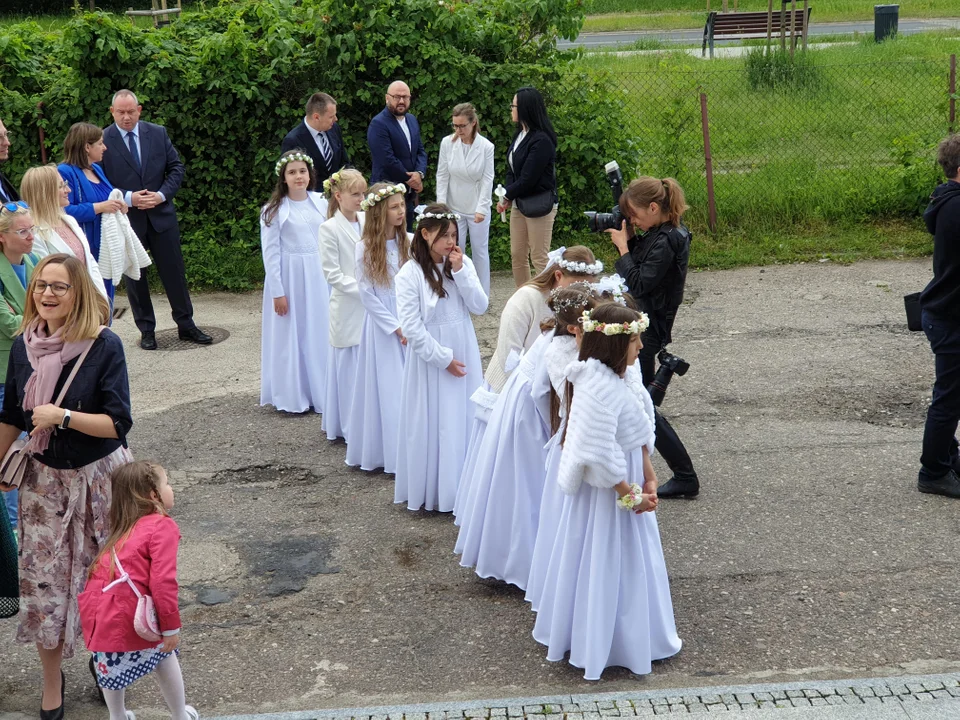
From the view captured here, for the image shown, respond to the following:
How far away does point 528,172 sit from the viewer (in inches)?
387

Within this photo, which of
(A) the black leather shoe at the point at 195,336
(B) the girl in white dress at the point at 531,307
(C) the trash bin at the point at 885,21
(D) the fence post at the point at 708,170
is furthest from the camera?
(C) the trash bin at the point at 885,21

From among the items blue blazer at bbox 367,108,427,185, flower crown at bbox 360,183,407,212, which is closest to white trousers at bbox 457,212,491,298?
blue blazer at bbox 367,108,427,185

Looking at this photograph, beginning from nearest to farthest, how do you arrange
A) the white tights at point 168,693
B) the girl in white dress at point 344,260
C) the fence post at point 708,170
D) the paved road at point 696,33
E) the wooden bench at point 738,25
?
the white tights at point 168,693, the girl in white dress at point 344,260, the fence post at point 708,170, the wooden bench at point 738,25, the paved road at point 696,33

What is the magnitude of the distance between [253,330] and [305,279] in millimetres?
2238

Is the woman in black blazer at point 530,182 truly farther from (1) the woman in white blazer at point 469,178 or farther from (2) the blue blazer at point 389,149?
(2) the blue blazer at point 389,149

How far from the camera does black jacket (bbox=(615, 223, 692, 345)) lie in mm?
6188

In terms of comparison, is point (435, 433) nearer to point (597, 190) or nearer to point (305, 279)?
point (305, 279)

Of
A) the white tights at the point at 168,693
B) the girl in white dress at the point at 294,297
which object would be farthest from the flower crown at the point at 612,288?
the girl in white dress at the point at 294,297

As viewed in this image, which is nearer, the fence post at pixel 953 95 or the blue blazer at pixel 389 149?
the blue blazer at pixel 389 149

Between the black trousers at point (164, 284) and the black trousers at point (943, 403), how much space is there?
20.4 ft

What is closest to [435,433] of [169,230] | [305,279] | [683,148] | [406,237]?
[406,237]

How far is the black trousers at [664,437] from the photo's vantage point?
21.0ft

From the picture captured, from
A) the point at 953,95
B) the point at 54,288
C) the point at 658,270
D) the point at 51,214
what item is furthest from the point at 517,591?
the point at 953,95

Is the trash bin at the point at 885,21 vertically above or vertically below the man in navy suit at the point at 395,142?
above
